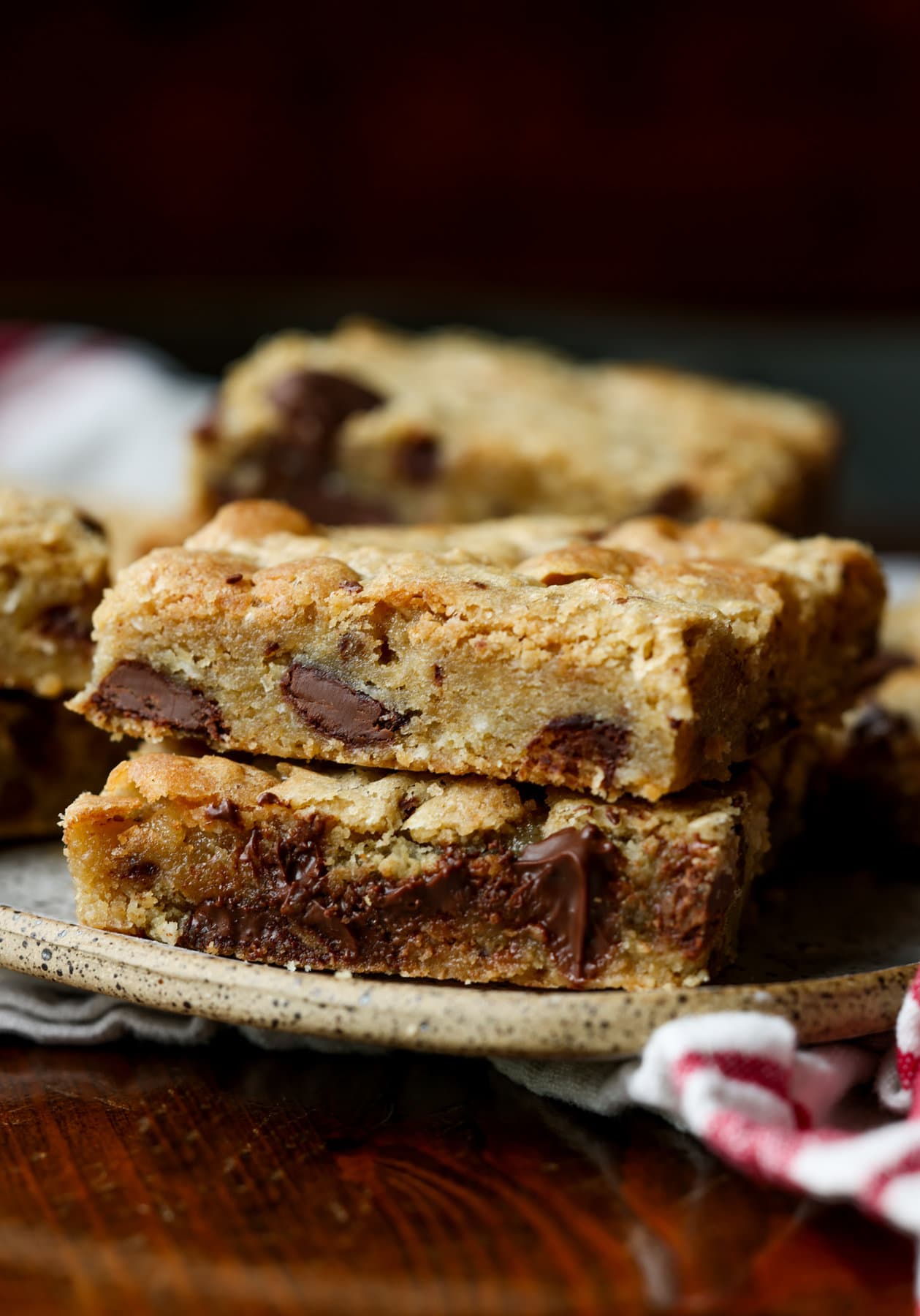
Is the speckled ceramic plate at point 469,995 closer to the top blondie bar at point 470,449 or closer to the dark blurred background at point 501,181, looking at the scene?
the top blondie bar at point 470,449

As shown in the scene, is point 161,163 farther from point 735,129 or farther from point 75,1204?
point 75,1204

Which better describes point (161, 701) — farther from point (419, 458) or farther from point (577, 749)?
point (419, 458)

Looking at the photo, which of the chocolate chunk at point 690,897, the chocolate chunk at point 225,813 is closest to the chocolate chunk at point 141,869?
the chocolate chunk at point 225,813

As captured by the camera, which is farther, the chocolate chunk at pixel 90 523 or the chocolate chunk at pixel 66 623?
the chocolate chunk at pixel 90 523

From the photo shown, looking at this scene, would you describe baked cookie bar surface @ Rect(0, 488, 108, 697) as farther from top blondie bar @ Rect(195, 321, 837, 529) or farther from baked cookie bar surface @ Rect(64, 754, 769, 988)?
top blondie bar @ Rect(195, 321, 837, 529)

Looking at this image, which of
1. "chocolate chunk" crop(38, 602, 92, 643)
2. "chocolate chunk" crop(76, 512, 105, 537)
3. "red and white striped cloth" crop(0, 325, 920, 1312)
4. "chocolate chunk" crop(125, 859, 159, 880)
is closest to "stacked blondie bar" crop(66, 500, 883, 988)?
"chocolate chunk" crop(125, 859, 159, 880)

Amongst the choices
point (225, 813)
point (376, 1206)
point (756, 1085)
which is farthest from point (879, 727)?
point (376, 1206)
